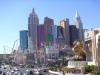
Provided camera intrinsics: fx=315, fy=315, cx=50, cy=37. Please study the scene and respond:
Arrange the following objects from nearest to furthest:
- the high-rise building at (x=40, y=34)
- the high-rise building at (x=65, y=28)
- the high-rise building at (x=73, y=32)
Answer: the high-rise building at (x=65, y=28) < the high-rise building at (x=73, y=32) < the high-rise building at (x=40, y=34)

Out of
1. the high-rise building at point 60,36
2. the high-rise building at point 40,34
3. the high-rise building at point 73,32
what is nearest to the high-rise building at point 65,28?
the high-rise building at point 60,36

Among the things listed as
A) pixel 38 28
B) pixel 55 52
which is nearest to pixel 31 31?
pixel 38 28

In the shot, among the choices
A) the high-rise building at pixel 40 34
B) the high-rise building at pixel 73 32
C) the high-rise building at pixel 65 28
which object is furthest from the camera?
the high-rise building at pixel 40 34

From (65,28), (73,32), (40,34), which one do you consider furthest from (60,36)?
(40,34)

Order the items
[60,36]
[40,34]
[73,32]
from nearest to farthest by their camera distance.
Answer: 1. [60,36]
2. [73,32]
3. [40,34]

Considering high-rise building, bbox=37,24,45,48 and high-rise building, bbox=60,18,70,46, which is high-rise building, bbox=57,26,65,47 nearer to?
high-rise building, bbox=60,18,70,46

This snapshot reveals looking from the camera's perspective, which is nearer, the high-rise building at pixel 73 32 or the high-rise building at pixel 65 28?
the high-rise building at pixel 65 28

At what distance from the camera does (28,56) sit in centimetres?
16950

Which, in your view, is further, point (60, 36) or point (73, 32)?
point (73, 32)

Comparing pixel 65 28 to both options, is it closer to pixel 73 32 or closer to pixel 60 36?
pixel 60 36

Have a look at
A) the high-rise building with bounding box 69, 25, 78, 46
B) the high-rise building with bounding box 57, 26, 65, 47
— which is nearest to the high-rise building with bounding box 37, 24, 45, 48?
the high-rise building with bounding box 57, 26, 65, 47

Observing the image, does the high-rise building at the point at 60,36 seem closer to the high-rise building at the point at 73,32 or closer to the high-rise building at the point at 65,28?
Result: the high-rise building at the point at 65,28

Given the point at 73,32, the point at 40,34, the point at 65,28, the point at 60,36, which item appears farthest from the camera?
the point at 40,34

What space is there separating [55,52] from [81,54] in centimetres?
7654
